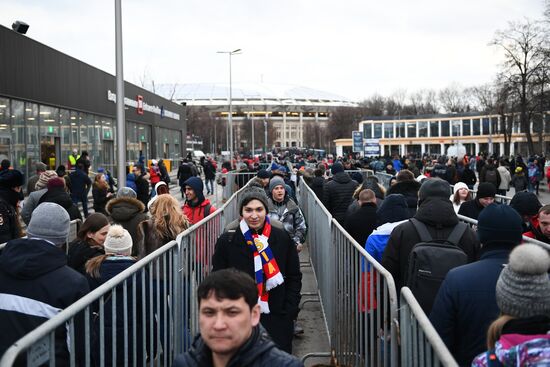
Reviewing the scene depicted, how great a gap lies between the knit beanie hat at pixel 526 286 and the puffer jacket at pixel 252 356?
942 millimetres

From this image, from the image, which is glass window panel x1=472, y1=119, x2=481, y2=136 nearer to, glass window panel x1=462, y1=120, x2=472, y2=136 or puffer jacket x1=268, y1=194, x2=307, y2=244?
glass window panel x1=462, y1=120, x2=472, y2=136

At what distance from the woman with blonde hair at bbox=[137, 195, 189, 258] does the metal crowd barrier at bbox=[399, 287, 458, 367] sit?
3.26m

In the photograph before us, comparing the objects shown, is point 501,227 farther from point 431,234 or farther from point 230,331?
point 230,331

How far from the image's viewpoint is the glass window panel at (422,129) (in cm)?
12406

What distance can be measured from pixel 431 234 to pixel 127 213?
3646 mm

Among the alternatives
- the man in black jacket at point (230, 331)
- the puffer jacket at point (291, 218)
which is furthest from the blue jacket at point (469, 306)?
the puffer jacket at point (291, 218)

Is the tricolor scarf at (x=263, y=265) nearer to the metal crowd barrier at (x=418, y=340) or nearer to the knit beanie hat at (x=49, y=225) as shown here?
the knit beanie hat at (x=49, y=225)

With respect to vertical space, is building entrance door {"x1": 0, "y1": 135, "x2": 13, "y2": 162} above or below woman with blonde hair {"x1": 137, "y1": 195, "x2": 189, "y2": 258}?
above

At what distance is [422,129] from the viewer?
125m

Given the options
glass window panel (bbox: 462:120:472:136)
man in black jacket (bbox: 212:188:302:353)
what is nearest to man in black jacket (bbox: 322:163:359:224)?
man in black jacket (bbox: 212:188:302:353)

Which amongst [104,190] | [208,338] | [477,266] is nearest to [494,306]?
[477,266]

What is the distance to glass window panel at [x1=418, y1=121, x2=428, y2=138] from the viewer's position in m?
124

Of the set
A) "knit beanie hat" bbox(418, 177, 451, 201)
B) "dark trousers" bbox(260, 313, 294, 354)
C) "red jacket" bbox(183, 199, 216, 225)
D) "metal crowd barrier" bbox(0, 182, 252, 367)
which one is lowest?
"dark trousers" bbox(260, 313, 294, 354)

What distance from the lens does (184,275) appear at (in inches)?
215
